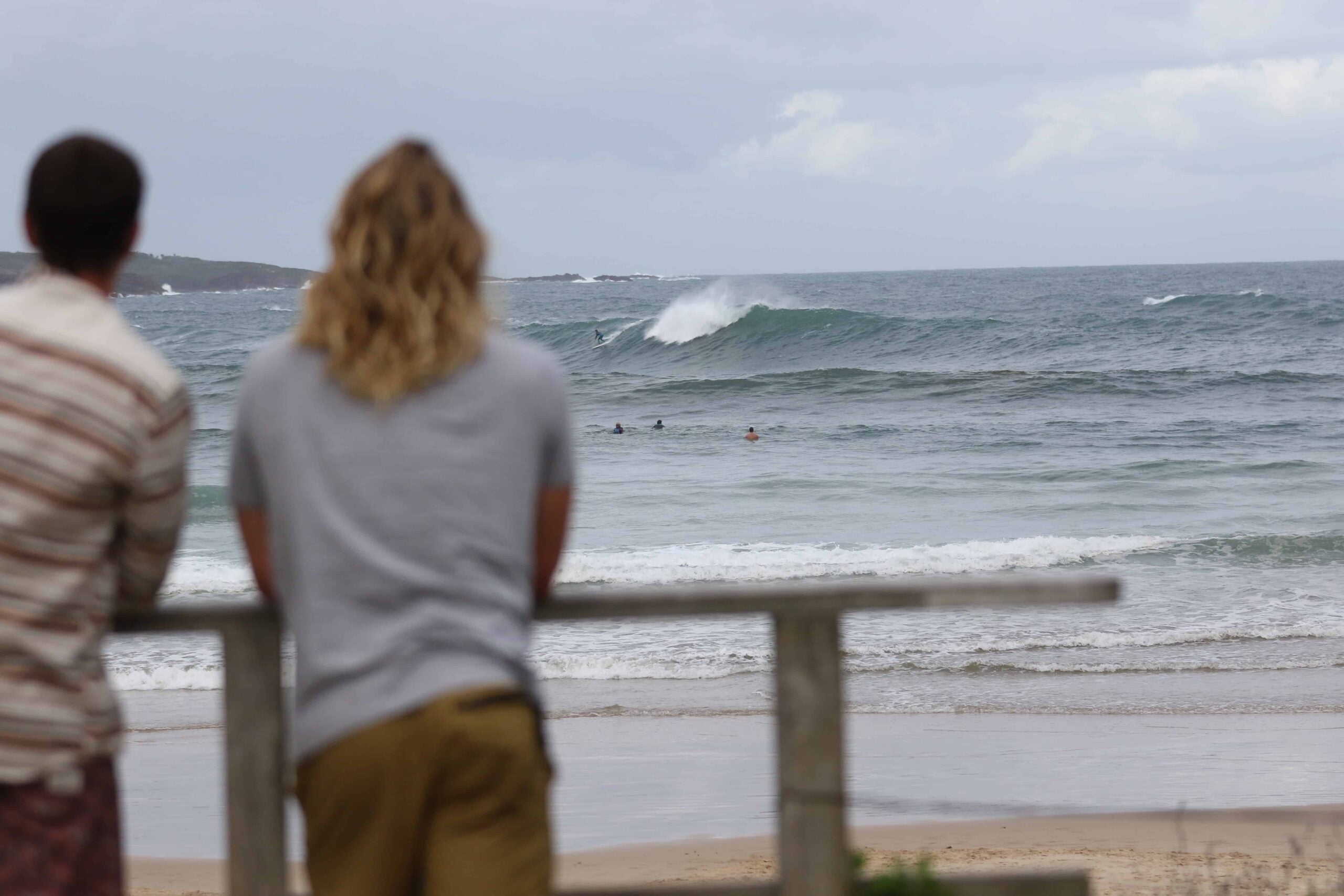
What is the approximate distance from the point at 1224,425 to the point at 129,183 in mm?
24685

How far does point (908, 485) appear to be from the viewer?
18.7 metres

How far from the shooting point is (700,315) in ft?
144

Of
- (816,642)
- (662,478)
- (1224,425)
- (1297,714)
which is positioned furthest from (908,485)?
(816,642)

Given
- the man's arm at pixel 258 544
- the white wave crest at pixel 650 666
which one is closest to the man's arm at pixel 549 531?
the man's arm at pixel 258 544

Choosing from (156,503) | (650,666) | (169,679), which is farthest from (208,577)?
(156,503)

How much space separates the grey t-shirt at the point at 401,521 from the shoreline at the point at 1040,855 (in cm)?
367

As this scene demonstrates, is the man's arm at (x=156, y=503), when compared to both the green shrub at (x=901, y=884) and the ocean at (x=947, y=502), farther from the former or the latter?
the green shrub at (x=901, y=884)

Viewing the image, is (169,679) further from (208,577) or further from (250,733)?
(250,733)

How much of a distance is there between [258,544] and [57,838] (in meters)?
0.43

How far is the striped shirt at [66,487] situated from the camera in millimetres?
1629

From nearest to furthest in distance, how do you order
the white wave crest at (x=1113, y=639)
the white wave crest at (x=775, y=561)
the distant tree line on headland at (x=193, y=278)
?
the white wave crest at (x=1113, y=639)
the white wave crest at (x=775, y=561)
the distant tree line on headland at (x=193, y=278)

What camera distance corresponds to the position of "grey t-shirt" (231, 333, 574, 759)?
1635 mm

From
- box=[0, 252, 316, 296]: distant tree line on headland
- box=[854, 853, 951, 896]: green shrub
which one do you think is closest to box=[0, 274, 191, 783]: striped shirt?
box=[854, 853, 951, 896]: green shrub

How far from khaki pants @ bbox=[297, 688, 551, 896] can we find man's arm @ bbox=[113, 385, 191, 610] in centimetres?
34
